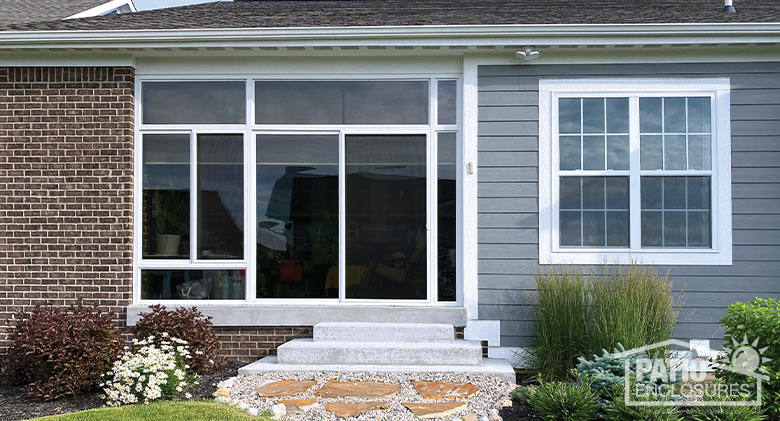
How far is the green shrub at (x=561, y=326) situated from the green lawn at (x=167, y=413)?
2.69m

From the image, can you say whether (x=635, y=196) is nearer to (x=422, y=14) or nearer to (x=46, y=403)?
(x=422, y=14)

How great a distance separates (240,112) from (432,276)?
8.61 ft

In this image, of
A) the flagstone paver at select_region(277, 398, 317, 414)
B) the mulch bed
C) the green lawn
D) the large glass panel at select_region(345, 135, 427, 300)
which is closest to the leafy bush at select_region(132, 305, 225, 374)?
the mulch bed

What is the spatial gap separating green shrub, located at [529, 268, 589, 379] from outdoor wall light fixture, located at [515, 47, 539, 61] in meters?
2.13

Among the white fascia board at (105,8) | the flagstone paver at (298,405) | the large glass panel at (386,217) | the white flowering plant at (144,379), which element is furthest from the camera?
the white fascia board at (105,8)

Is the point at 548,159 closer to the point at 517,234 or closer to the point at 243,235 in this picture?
the point at 517,234

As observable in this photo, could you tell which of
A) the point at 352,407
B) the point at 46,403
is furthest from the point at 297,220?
the point at 46,403

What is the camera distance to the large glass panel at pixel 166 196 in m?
6.54

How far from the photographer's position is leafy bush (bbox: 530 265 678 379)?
5.59m

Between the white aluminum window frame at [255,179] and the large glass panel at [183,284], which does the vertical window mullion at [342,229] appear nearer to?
the white aluminum window frame at [255,179]

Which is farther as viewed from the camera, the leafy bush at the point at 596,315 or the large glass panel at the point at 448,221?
the large glass panel at the point at 448,221

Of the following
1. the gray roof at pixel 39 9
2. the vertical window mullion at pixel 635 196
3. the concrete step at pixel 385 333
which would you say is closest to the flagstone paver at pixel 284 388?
the concrete step at pixel 385 333

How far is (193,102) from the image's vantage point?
6.60 m

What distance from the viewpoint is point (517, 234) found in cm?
630
